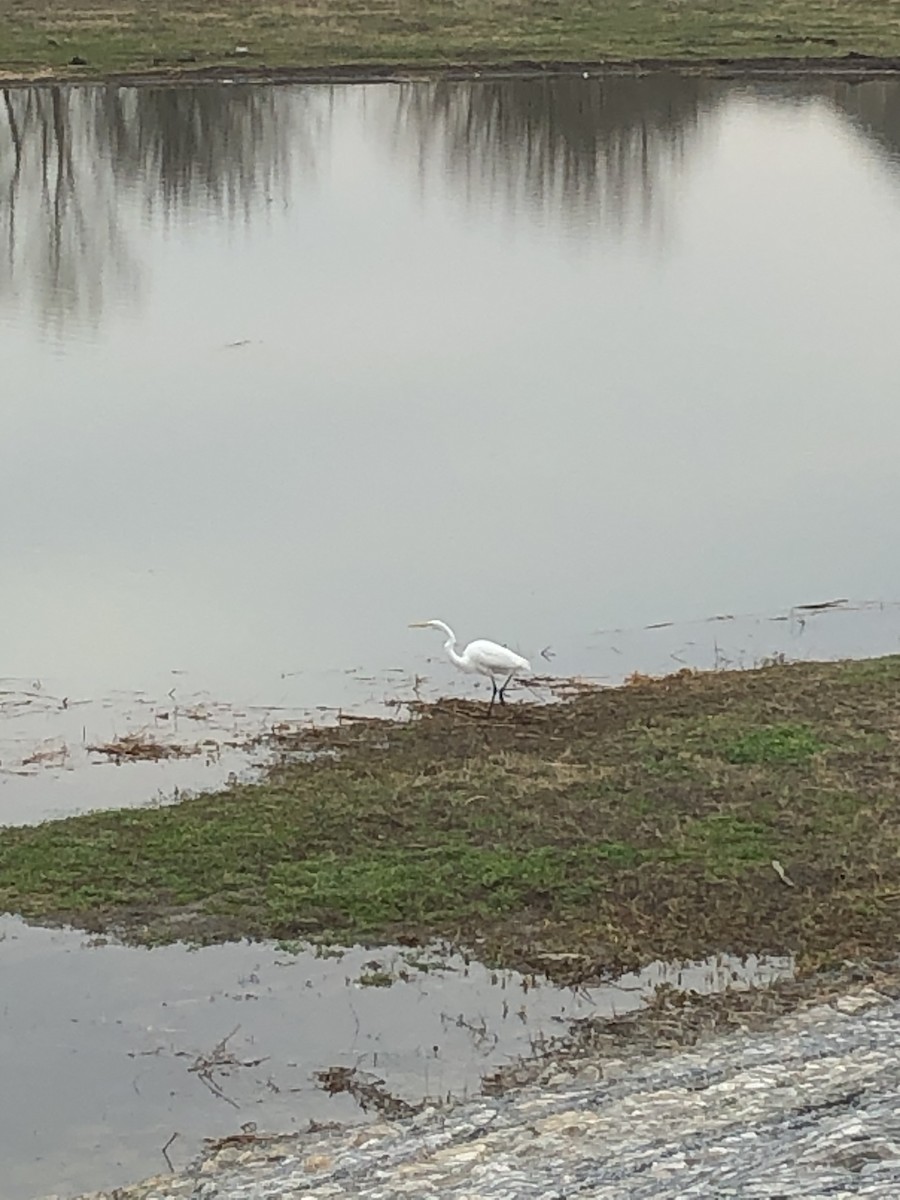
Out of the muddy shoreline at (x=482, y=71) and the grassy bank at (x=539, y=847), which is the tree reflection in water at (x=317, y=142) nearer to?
the muddy shoreline at (x=482, y=71)

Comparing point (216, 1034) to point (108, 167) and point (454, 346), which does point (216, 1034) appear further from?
point (108, 167)

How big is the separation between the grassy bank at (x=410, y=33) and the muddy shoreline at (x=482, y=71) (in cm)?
19

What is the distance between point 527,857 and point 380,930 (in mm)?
1139

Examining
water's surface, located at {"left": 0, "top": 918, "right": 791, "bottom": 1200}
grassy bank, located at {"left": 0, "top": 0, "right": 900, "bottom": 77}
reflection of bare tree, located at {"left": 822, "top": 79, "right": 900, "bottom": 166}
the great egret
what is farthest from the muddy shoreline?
water's surface, located at {"left": 0, "top": 918, "right": 791, "bottom": 1200}

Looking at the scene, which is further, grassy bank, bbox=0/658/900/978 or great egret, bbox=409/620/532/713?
great egret, bbox=409/620/532/713

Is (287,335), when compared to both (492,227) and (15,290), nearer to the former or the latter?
(15,290)

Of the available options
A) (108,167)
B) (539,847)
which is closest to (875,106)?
(108,167)

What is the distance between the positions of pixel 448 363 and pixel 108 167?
18.3 meters

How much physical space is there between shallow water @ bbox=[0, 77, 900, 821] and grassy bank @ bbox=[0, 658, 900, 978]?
1433 mm

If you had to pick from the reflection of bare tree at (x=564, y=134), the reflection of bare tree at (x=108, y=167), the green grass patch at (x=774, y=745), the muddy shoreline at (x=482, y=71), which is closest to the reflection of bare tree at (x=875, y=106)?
the muddy shoreline at (x=482, y=71)

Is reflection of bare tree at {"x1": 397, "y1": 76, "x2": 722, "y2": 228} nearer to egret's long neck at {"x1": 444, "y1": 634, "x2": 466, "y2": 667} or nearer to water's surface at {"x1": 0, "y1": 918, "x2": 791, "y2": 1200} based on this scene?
egret's long neck at {"x1": 444, "y1": 634, "x2": 466, "y2": 667}

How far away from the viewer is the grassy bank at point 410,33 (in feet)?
169

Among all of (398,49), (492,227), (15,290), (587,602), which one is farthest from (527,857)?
(398,49)

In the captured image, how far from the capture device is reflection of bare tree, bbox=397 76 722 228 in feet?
143
